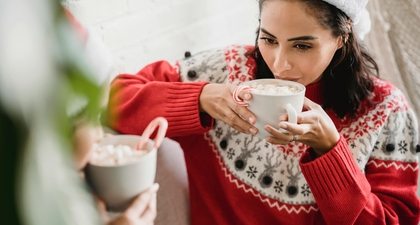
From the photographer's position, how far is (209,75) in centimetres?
112

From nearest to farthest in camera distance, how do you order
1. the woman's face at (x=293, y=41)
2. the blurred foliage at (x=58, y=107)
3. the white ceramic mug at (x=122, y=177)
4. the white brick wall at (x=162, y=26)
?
the blurred foliage at (x=58, y=107)
the white ceramic mug at (x=122, y=177)
the woman's face at (x=293, y=41)
the white brick wall at (x=162, y=26)

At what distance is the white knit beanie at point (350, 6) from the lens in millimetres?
890

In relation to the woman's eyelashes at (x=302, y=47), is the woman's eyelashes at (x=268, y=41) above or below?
above

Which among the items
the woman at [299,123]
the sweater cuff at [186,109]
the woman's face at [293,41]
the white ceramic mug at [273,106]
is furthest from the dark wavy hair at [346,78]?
the white ceramic mug at [273,106]

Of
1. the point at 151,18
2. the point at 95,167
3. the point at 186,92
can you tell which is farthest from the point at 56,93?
the point at 151,18

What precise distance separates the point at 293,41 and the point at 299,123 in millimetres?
209

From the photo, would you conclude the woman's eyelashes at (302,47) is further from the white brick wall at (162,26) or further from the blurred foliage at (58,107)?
the blurred foliage at (58,107)

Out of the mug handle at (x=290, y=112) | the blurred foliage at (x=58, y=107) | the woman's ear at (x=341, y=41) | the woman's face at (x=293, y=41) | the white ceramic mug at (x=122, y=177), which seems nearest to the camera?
the blurred foliage at (x=58, y=107)

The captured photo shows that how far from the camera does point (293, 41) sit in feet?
2.92

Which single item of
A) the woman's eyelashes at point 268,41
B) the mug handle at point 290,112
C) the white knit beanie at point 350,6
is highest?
the white knit beanie at point 350,6

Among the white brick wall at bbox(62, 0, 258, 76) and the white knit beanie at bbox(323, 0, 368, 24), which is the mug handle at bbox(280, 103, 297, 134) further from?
the white brick wall at bbox(62, 0, 258, 76)

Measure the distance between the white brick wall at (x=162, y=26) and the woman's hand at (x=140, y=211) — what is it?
0.58 meters

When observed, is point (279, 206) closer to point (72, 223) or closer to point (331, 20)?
point (331, 20)

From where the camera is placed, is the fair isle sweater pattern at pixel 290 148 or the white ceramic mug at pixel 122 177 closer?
the white ceramic mug at pixel 122 177
